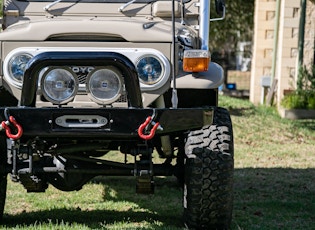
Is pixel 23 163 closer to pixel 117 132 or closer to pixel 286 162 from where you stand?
pixel 117 132

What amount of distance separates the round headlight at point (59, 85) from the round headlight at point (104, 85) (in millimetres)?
99

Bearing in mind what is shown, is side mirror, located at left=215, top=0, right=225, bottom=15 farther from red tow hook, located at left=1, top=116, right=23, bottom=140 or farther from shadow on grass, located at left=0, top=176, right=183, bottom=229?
red tow hook, located at left=1, top=116, right=23, bottom=140

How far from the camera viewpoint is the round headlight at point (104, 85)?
4.79 m

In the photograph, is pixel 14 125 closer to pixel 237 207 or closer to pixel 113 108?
pixel 113 108

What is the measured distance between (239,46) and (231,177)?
1547 inches

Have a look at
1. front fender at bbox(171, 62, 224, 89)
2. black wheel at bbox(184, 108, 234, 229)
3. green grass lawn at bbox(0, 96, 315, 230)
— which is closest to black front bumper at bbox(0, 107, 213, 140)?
front fender at bbox(171, 62, 224, 89)

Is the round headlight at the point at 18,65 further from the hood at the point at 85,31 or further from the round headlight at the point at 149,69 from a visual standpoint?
the round headlight at the point at 149,69

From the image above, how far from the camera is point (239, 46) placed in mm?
44125

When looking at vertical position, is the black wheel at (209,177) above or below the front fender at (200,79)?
below

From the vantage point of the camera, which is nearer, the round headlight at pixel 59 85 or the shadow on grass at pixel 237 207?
the round headlight at pixel 59 85

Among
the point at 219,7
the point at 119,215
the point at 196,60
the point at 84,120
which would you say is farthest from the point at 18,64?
the point at 219,7

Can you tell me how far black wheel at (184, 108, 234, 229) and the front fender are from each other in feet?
1.27

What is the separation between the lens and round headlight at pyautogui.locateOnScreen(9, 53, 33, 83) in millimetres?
5020

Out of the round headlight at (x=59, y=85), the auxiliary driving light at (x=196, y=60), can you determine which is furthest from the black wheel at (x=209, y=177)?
the round headlight at (x=59, y=85)
